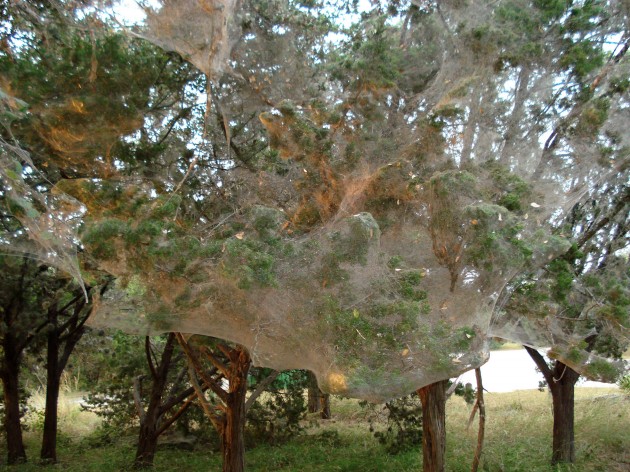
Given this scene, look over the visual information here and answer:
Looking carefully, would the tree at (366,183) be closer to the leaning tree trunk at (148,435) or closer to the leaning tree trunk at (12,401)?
the leaning tree trunk at (148,435)

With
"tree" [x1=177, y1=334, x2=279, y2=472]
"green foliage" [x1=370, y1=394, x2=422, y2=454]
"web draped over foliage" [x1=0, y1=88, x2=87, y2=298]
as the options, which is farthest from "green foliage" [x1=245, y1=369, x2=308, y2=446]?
"web draped over foliage" [x1=0, y1=88, x2=87, y2=298]

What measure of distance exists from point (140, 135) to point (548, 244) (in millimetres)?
3933

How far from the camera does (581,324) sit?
584cm

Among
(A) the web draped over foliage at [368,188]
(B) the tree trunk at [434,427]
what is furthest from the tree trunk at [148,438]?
(B) the tree trunk at [434,427]

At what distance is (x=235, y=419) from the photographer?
6.63 m

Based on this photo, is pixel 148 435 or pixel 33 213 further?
pixel 148 435

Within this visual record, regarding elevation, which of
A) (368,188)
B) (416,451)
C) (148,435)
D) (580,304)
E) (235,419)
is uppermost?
(368,188)

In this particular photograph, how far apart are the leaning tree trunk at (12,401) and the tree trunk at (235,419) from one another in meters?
4.07

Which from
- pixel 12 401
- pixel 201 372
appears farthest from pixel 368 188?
pixel 12 401

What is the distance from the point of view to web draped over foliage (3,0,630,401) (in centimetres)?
396

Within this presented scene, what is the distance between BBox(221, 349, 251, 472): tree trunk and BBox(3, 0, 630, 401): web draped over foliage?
2.02 metres

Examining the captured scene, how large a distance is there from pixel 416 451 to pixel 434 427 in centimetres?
348

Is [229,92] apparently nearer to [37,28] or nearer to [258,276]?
[37,28]

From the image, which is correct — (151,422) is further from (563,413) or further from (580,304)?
(580,304)
